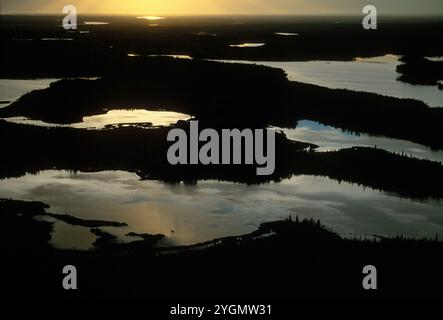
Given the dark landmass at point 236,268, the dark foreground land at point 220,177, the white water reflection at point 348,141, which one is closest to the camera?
the dark landmass at point 236,268

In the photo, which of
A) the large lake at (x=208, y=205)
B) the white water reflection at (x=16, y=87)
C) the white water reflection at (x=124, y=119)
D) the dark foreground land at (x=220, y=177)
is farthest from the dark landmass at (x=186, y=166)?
the white water reflection at (x=16, y=87)

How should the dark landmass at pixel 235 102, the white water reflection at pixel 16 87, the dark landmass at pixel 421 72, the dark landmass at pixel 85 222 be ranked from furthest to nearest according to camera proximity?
the dark landmass at pixel 421 72 → the white water reflection at pixel 16 87 → the dark landmass at pixel 235 102 → the dark landmass at pixel 85 222

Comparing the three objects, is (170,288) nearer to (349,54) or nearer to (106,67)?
(106,67)

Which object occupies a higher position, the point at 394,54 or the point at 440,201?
the point at 394,54

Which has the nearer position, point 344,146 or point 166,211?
point 166,211

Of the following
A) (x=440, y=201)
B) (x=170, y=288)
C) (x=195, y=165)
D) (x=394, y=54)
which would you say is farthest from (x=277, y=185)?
(x=394, y=54)

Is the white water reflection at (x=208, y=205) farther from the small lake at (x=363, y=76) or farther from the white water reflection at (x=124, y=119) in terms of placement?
the small lake at (x=363, y=76)

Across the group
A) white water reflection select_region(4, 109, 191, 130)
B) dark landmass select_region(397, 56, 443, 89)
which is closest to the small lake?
dark landmass select_region(397, 56, 443, 89)
